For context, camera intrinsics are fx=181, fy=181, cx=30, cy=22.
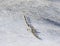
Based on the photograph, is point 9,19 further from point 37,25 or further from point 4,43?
point 4,43

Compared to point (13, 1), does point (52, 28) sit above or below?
below

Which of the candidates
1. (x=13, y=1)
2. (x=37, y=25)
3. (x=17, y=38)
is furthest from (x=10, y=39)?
(x=13, y=1)

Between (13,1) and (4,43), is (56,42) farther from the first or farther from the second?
(13,1)

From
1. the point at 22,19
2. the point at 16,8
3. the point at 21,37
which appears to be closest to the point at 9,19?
the point at 22,19

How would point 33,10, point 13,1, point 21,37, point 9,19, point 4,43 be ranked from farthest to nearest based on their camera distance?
point 13,1 → point 33,10 → point 9,19 → point 21,37 → point 4,43

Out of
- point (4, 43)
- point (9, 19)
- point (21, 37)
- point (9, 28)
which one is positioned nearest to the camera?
point (4, 43)

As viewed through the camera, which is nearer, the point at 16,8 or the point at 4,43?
the point at 4,43
